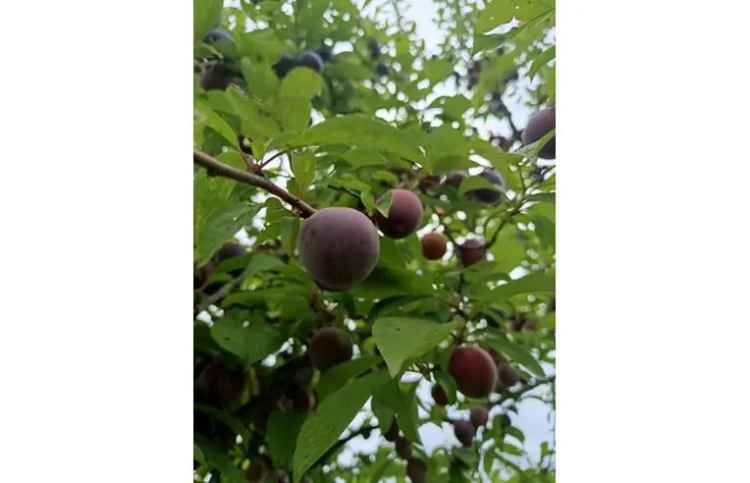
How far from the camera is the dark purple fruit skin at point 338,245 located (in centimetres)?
60

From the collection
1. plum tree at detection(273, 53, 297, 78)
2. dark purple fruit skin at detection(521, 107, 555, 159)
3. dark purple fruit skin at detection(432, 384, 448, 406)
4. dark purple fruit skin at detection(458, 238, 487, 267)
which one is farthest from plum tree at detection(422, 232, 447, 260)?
plum tree at detection(273, 53, 297, 78)

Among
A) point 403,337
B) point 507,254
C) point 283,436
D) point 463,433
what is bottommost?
point 463,433

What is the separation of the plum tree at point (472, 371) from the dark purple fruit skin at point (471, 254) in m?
0.16

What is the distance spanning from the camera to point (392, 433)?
926mm

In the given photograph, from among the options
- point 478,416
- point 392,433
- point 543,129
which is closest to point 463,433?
point 478,416

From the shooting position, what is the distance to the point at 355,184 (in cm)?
69

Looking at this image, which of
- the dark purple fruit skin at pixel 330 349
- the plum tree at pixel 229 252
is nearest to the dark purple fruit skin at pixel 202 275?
the plum tree at pixel 229 252

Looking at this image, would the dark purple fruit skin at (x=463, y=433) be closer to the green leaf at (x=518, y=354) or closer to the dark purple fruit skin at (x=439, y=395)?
the dark purple fruit skin at (x=439, y=395)

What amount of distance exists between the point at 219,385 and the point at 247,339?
9cm

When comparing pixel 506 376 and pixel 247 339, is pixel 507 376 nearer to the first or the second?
pixel 506 376
